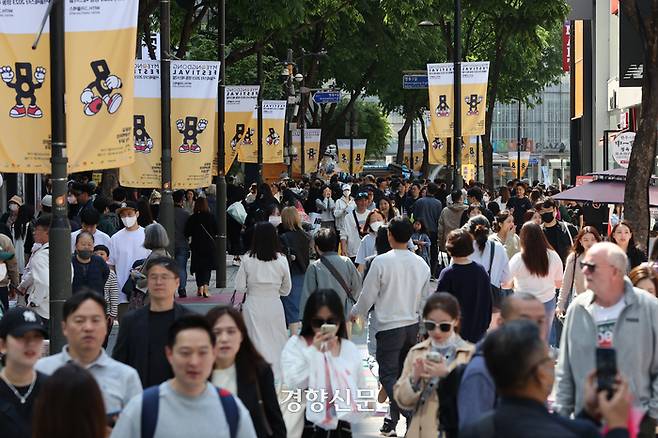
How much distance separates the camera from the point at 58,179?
34.6 feet

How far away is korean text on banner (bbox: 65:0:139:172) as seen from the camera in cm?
1077

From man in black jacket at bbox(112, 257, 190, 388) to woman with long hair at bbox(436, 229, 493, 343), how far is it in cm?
341

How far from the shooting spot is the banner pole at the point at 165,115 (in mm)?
17969

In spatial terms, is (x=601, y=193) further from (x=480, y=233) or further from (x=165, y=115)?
(x=480, y=233)

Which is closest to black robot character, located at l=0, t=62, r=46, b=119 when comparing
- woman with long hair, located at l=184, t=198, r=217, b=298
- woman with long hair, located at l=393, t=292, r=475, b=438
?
woman with long hair, located at l=393, t=292, r=475, b=438

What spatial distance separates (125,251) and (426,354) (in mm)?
7938

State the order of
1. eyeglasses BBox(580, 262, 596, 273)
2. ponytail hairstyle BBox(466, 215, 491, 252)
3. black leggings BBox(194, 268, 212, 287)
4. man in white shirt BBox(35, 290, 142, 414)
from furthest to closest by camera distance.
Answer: black leggings BBox(194, 268, 212, 287) → ponytail hairstyle BBox(466, 215, 491, 252) → eyeglasses BBox(580, 262, 596, 273) → man in white shirt BBox(35, 290, 142, 414)

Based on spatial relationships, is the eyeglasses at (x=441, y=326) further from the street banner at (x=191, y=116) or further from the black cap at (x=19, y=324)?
the street banner at (x=191, y=116)

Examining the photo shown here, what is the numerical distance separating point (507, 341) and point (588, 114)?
50620 mm

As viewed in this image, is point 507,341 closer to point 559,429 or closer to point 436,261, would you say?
point 559,429

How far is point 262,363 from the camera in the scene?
22.9 ft

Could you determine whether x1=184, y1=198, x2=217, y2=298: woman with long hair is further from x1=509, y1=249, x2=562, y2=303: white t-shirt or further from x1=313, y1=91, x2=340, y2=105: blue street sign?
x1=313, y1=91, x2=340, y2=105: blue street sign

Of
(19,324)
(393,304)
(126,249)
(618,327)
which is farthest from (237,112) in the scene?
(19,324)

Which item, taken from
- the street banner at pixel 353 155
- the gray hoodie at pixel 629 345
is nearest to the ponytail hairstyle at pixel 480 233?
the gray hoodie at pixel 629 345
